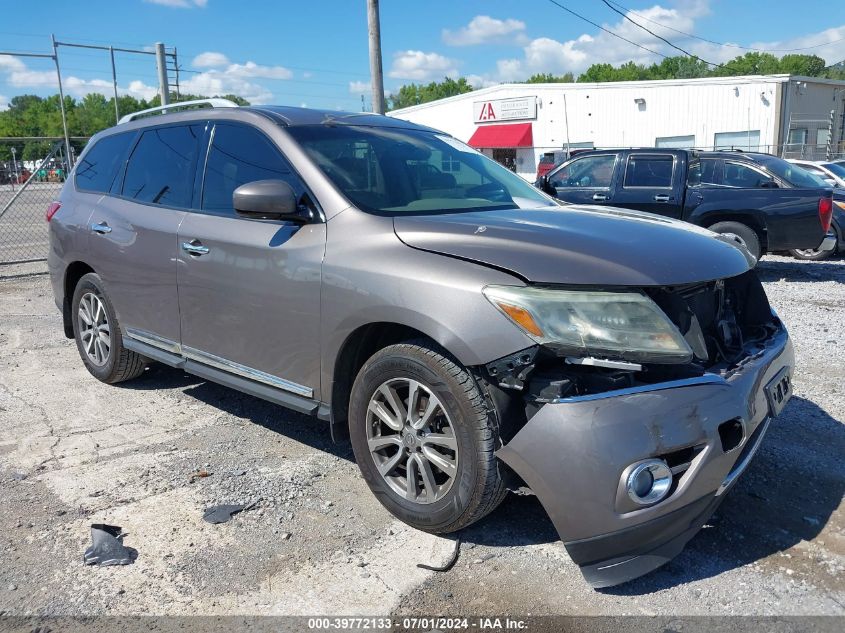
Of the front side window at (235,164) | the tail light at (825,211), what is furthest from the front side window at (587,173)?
the front side window at (235,164)

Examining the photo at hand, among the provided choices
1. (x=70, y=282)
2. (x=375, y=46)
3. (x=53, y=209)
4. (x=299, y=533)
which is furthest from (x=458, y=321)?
(x=375, y=46)

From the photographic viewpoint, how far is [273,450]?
4.29m

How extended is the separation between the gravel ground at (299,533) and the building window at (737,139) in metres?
29.2

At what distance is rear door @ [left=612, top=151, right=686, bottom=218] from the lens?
1032 centimetres

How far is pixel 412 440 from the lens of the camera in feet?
10.4

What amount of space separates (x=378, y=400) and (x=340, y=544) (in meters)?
0.67

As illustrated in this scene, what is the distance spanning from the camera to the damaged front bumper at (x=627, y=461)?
258cm

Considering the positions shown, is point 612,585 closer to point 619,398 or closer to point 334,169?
point 619,398

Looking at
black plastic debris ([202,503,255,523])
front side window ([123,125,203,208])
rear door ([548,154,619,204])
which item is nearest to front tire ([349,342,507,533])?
black plastic debris ([202,503,255,523])

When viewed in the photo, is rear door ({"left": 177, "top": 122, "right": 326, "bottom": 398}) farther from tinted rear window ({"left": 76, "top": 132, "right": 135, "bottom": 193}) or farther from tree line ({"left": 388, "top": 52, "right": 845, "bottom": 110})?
tree line ({"left": 388, "top": 52, "right": 845, "bottom": 110})

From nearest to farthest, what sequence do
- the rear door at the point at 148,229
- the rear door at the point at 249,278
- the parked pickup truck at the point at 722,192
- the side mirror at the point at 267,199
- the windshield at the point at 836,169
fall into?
the side mirror at the point at 267,199
the rear door at the point at 249,278
the rear door at the point at 148,229
the parked pickup truck at the point at 722,192
the windshield at the point at 836,169

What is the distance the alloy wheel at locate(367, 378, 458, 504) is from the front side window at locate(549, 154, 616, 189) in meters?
8.37

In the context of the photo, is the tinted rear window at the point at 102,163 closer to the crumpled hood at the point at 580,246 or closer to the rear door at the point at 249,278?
the rear door at the point at 249,278

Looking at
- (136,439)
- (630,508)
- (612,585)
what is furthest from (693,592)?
(136,439)
